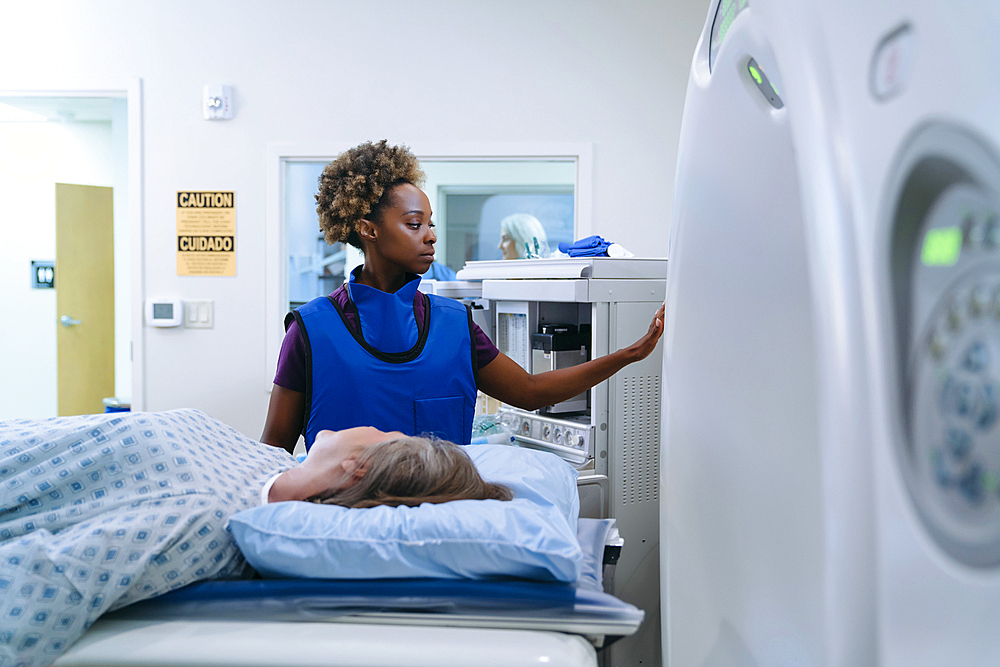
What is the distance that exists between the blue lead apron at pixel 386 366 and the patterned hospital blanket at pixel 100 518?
0.45 metres

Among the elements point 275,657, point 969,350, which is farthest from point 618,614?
point 969,350

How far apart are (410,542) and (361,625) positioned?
10cm

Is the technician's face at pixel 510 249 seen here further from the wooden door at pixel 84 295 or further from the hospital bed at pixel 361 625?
the wooden door at pixel 84 295

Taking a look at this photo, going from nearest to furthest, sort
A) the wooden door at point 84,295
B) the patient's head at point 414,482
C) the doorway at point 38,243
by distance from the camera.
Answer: the patient's head at point 414,482, the wooden door at point 84,295, the doorway at point 38,243

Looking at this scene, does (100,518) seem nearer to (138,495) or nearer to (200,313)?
(138,495)

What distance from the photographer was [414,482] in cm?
98

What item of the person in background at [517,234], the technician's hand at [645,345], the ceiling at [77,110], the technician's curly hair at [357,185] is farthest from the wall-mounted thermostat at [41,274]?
the technician's hand at [645,345]

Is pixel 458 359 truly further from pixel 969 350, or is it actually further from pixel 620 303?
pixel 969 350

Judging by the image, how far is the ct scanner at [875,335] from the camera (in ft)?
1.14

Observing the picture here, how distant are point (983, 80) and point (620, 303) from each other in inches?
56.9

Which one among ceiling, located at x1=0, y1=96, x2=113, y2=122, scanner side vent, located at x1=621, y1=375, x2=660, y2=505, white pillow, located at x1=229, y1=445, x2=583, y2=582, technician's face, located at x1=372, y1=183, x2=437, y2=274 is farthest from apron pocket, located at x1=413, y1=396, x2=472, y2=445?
ceiling, located at x1=0, y1=96, x2=113, y2=122

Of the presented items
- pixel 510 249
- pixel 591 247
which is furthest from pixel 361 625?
pixel 510 249

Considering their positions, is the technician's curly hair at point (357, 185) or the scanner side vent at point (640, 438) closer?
the technician's curly hair at point (357, 185)

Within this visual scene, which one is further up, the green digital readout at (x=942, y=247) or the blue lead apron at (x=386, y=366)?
the green digital readout at (x=942, y=247)
